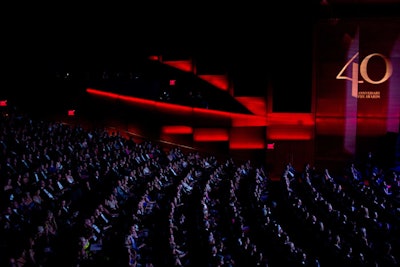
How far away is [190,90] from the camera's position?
53.3ft

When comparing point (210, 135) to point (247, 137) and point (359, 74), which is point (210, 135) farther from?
point (359, 74)

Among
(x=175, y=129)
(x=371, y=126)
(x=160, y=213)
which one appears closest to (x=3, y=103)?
(x=175, y=129)

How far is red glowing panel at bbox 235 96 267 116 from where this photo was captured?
15.9 meters

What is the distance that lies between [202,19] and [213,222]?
883cm

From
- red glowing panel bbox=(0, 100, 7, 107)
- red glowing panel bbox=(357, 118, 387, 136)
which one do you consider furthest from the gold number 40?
red glowing panel bbox=(0, 100, 7, 107)

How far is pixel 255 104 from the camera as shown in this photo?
15938 mm

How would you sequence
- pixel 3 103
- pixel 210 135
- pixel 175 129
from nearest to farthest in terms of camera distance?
pixel 3 103 < pixel 210 135 < pixel 175 129

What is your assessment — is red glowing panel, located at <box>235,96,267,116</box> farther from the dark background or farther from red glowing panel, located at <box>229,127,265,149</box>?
red glowing panel, located at <box>229,127,265,149</box>

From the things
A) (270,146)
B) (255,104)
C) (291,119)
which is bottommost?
(270,146)

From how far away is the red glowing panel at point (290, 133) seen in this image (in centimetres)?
1595

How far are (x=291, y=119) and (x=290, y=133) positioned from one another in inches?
16.7

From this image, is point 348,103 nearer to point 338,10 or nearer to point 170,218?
point 338,10

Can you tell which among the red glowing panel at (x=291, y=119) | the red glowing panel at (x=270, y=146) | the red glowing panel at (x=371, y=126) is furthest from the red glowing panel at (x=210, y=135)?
the red glowing panel at (x=371, y=126)

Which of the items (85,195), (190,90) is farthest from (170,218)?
(190,90)
